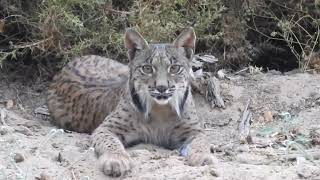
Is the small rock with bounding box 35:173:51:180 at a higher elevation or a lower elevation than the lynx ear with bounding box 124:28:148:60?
lower

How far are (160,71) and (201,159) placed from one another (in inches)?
34.8

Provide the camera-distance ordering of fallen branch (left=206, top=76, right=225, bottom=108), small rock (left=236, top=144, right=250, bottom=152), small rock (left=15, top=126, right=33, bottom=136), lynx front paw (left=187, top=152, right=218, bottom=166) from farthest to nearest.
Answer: fallen branch (left=206, top=76, right=225, bottom=108) → small rock (left=15, top=126, right=33, bottom=136) → small rock (left=236, top=144, right=250, bottom=152) → lynx front paw (left=187, top=152, right=218, bottom=166)

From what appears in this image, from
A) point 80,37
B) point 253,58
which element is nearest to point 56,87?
point 80,37

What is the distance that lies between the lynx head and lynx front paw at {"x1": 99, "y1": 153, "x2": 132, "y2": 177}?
0.69 metres

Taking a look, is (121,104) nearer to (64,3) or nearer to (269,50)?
(64,3)

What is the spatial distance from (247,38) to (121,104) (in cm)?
269

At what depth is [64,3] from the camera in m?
7.77

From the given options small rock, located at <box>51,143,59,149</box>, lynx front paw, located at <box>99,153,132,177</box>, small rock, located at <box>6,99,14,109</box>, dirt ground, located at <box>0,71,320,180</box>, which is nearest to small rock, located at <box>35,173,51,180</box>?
dirt ground, located at <box>0,71,320,180</box>

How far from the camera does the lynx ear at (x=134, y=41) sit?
6.63 metres

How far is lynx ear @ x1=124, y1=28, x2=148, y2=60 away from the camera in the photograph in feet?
21.8

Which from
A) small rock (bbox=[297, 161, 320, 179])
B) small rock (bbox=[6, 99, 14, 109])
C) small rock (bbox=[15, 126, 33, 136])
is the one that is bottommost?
small rock (bbox=[6, 99, 14, 109])

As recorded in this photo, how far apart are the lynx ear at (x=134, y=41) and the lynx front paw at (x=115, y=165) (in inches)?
44.9

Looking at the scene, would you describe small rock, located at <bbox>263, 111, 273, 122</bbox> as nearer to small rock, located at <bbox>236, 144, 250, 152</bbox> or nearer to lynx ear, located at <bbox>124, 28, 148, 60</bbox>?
small rock, located at <bbox>236, 144, 250, 152</bbox>

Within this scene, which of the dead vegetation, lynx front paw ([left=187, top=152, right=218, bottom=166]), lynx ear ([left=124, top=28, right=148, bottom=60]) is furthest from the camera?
the dead vegetation
